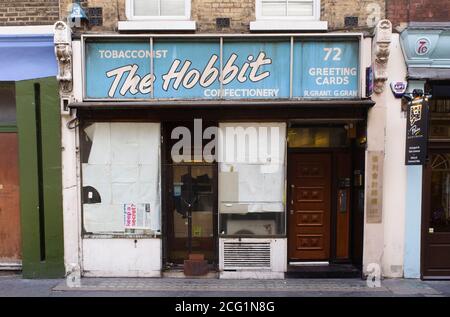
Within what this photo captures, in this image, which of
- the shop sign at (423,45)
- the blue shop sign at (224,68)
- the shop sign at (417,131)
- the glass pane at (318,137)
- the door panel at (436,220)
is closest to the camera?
the shop sign at (417,131)

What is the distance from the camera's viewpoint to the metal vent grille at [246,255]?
6777 millimetres

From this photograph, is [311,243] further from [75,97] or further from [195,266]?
[75,97]

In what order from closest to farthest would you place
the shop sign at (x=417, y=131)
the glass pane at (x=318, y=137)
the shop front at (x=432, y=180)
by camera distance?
the shop sign at (x=417, y=131) → the shop front at (x=432, y=180) → the glass pane at (x=318, y=137)

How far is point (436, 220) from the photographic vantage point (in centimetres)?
681

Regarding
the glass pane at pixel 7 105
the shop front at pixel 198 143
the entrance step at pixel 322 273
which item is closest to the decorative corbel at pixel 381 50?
the shop front at pixel 198 143

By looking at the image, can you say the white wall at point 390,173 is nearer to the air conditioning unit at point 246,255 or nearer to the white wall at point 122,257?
the air conditioning unit at point 246,255

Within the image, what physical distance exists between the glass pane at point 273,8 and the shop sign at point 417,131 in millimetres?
2769

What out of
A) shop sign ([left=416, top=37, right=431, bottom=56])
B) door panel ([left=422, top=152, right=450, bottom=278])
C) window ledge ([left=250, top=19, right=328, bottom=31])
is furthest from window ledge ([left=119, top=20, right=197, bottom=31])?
door panel ([left=422, top=152, right=450, bottom=278])

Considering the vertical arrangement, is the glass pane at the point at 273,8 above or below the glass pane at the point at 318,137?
above

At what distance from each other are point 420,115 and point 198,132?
3711mm

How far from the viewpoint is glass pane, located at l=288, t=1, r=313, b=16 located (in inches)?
266

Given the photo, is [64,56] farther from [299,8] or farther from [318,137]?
[318,137]

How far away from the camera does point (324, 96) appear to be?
6621mm

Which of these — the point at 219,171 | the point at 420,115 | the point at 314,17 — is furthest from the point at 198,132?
the point at 420,115
